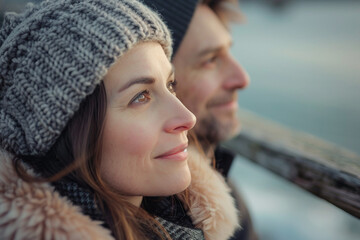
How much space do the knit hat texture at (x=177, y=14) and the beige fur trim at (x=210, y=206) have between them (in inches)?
34.8

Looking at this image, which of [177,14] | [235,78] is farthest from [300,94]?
[177,14]

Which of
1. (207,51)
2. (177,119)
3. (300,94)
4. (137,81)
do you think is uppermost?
(137,81)

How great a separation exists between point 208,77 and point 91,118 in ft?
4.38

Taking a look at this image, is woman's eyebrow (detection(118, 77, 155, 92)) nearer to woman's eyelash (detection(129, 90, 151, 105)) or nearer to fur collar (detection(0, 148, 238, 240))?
woman's eyelash (detection(129, 90, 151, 105))

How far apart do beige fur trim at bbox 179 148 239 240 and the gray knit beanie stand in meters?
0.63

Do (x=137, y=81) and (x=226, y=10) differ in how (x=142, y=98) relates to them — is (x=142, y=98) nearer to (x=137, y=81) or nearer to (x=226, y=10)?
(x=137, y=81)

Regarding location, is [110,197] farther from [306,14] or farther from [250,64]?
[306,14]

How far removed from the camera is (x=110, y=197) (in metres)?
1.25

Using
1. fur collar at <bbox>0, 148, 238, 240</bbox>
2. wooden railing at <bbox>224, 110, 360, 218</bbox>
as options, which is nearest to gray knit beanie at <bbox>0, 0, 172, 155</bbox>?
fur collar at <bbox>0, 148, 238, 240</bbox>

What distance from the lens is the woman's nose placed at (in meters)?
1.29

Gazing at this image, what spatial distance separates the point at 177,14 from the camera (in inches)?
84.0

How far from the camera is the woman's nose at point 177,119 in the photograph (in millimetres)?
1292

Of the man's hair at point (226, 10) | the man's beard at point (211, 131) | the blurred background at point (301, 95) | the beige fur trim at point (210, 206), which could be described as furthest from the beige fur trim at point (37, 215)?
the blurred background at point (301, 95)

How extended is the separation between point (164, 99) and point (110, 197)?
391mm
